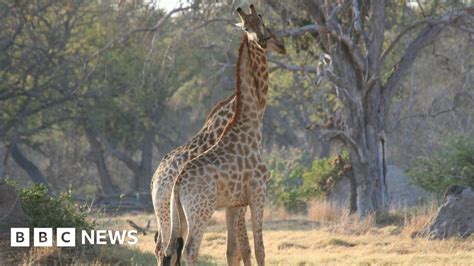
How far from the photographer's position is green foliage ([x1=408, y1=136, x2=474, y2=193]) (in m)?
18.3

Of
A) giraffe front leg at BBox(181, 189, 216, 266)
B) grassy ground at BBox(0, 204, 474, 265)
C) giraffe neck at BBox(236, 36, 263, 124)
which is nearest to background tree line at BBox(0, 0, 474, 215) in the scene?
grassy ground at BBox(0, 204, 474, 265)

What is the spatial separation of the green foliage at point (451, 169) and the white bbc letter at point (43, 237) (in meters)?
9.28

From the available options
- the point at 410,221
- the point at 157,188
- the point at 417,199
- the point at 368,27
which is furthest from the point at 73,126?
the point at 157,188

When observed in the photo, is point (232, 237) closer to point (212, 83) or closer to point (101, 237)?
point (101, 237)

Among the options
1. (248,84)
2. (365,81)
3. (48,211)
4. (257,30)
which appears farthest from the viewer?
(365,81)

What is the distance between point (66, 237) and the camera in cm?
1118

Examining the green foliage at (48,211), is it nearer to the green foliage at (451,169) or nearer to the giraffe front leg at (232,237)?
the giraffe front leg at (232,237)

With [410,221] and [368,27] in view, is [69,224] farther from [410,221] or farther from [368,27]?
[368,27]

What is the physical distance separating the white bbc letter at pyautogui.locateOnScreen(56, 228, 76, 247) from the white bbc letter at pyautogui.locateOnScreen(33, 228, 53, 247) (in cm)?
8

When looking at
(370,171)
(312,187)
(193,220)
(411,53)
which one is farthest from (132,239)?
(312,187)

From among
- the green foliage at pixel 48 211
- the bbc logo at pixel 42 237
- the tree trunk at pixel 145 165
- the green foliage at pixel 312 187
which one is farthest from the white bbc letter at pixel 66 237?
the tree trunk at pixel 145 165

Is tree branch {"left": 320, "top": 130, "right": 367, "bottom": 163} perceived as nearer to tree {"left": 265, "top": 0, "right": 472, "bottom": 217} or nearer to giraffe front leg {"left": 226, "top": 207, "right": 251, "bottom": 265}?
tree {"left": 265, "top": 0, "right": 472, "bottom": 217}

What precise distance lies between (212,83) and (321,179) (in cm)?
1259

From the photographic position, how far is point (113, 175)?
3738 cm
